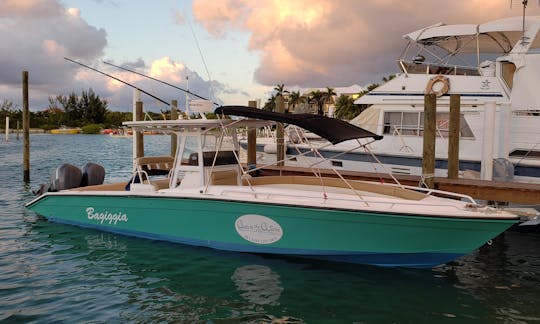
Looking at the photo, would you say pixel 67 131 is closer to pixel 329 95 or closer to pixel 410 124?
pixel 329 95

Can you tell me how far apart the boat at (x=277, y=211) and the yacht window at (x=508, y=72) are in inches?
280

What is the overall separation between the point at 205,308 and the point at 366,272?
8.80ft

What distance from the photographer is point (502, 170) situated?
11.7 metres

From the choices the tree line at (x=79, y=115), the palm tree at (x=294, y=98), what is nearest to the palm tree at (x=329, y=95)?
the palm tree at (x=294, y=98)

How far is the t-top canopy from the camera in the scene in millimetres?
7246

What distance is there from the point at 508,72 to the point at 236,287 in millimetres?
10787

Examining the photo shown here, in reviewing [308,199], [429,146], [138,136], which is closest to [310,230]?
[308,199]

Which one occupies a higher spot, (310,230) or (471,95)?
(471,95)

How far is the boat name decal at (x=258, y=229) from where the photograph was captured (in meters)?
7.61

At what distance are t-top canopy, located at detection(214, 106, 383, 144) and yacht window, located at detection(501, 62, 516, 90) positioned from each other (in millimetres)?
7863

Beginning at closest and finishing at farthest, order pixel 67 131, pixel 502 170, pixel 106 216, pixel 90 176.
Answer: pixel 106 216 → pixel 90 176 → pixel 502 170 → pixel 67 131

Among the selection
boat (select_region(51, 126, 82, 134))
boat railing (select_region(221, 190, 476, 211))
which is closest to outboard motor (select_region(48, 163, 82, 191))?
boat railing (select_region(221, 190, 476, 211))

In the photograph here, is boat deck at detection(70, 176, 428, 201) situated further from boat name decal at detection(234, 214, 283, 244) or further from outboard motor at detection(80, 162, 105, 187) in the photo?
outboard motor at detection(80, 162, 105, 187)

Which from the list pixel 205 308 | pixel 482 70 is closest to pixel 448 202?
pixel 205 308
